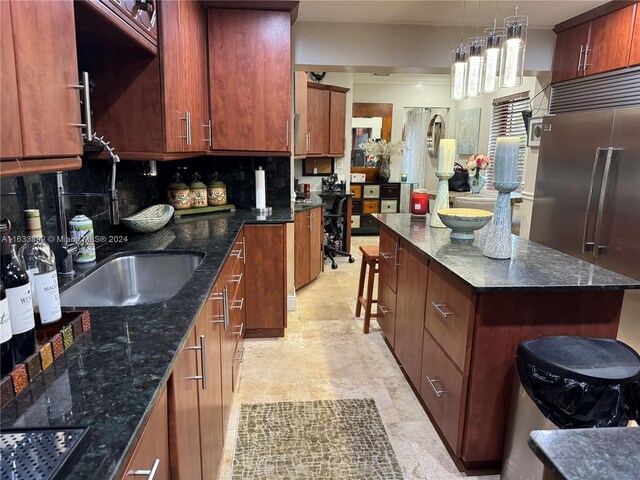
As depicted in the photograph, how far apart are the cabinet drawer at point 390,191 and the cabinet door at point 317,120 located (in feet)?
4.87

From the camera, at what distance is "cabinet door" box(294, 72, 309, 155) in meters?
4.43

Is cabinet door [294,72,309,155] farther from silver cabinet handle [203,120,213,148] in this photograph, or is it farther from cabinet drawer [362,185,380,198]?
cabinet drawer [362,185,380,198]

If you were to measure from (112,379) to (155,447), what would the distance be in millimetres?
181

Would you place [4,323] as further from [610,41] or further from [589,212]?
[610,41]

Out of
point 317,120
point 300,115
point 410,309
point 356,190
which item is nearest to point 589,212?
point 410,309

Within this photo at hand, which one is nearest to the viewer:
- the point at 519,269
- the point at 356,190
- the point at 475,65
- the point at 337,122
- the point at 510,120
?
the point at 519,269

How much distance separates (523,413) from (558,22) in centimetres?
324

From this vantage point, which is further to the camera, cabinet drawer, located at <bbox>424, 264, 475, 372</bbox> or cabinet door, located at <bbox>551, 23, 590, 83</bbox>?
cabinet door, located at <bbox>551, 23, 590, 83</bbox>

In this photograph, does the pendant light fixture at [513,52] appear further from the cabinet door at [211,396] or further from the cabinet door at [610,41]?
the cabinet door at [211,396]

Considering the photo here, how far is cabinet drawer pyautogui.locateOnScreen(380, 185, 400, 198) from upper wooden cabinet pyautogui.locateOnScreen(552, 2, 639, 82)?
10.7ft

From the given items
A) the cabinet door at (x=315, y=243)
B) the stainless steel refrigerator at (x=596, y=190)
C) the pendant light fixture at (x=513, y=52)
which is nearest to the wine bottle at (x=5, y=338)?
the pendant light fixture at (x=513, y=52)

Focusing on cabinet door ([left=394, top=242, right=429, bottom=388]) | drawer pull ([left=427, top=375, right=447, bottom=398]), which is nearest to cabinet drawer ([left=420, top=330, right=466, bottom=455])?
drawer pull ([left=427, top=375, right=447, bottom=398])

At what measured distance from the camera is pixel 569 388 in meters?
1.47

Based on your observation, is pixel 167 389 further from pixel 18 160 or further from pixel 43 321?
pixel 18 160
